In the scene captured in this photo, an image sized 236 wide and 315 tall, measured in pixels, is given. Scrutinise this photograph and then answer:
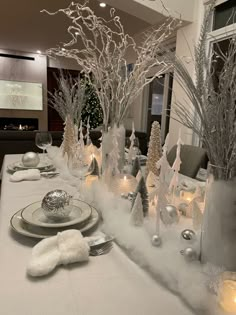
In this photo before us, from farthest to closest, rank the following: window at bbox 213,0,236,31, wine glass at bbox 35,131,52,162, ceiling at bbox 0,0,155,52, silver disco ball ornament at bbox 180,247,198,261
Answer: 1. ceiling at bbox 0,0,155,52
2. window at bbox 213,0,236,31
3. wine glass at bbox 35,131,52,162
4. silver disco ball ornament at bbox 180,247,198,261

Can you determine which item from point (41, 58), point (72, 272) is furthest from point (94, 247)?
point (41, 58)

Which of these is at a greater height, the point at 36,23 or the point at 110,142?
Answer: the point at 36,23

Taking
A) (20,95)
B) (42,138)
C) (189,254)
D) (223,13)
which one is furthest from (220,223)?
(20,95)

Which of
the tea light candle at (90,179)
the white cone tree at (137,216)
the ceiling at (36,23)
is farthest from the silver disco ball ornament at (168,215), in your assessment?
the ceiling at (36,23)

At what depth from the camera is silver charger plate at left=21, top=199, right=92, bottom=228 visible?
788 millimetres

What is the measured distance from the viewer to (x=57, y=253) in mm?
633

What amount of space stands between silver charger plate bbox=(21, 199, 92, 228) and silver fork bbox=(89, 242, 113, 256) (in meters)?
0.13

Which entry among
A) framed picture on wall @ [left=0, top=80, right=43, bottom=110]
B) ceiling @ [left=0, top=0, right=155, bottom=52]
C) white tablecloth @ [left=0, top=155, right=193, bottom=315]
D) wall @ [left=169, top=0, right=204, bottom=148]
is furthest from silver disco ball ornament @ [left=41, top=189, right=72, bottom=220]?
framed picture on wall @ [left=0, top=80, right=43, bottom=110]

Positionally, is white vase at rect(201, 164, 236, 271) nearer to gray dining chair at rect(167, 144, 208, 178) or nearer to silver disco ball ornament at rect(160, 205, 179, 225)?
silver disco ball ornament at rect(160, 205, 179, 225)

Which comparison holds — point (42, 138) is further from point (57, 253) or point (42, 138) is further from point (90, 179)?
point (57, 253)

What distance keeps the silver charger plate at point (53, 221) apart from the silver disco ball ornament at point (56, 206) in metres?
0.02

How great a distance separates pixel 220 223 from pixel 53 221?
1.69 ft

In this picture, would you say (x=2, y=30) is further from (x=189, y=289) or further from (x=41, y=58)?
(x=189, y=289)

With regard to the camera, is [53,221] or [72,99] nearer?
[53,221]
